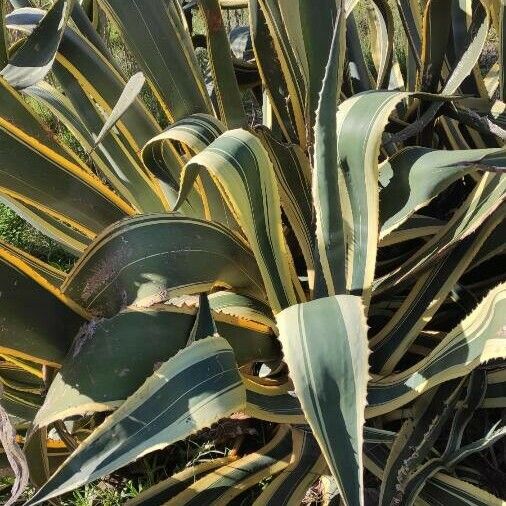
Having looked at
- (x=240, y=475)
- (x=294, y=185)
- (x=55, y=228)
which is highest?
(x=55, y=228)

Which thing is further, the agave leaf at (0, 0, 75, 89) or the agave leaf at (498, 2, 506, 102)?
the agave leaf at (498, 2, 506, 102)

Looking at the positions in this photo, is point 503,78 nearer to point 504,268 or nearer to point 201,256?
point 504,268

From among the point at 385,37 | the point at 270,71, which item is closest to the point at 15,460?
the point at 270,71

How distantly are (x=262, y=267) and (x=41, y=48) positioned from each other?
407 millimetres

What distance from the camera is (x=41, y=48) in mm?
913

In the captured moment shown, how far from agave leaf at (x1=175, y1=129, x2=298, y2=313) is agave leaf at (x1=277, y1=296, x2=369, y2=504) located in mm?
170

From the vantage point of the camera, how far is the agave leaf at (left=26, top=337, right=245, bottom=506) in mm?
584

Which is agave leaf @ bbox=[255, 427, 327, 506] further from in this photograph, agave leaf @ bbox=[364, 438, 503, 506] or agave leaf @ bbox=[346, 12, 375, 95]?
agave leaf @ bbox=[346, 12, 375, 95]

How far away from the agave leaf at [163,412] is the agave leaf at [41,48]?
0.44 metres

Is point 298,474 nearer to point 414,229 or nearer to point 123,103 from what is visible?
point 414,229

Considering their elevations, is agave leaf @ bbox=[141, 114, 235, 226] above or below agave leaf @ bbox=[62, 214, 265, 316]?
above

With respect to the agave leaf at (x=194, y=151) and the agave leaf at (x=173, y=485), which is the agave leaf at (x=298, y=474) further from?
the agave leaf at (x=194, y=151)

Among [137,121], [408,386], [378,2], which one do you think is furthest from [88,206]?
[378,2]

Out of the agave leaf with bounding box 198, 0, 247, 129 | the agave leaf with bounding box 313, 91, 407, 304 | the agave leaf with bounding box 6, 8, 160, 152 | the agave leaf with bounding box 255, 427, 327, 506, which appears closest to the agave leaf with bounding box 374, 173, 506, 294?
the agave leaf with bounding box 313, 91, 407, 304
